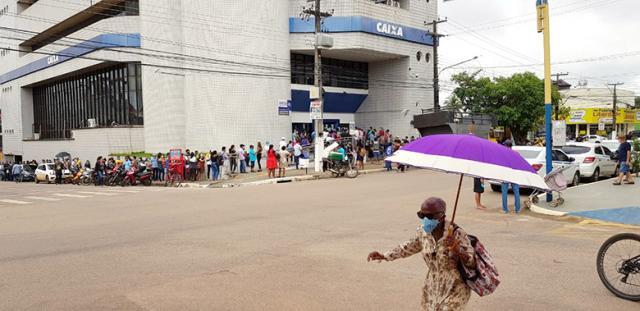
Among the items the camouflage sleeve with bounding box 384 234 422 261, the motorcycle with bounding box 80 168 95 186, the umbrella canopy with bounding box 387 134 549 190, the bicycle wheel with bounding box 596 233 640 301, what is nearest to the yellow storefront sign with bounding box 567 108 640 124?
the motorcycle with bounding box 80 168 95 186

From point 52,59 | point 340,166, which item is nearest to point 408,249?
point 340,166

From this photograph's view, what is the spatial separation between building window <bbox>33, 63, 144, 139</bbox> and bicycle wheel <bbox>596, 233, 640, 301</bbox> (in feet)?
102

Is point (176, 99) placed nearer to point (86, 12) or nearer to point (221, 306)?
point (86, 12)

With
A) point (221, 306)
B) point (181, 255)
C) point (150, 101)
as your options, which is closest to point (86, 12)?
point (150, 101)

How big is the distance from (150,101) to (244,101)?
5685 mm

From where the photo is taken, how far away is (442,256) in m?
3.74

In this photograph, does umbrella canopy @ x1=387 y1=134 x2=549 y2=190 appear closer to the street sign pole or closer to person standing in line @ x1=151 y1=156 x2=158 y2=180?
the street sign pole

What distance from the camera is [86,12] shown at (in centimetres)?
3850

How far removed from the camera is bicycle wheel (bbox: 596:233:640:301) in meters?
5.68

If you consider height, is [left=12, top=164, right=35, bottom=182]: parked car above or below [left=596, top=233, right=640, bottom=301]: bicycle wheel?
below

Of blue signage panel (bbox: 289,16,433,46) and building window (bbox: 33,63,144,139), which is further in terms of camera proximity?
blue signage panel (bbox: 289,16,433,46)

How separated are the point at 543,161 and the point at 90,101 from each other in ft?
120

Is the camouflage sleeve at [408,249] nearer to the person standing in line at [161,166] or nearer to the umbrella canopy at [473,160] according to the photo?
the umbrella canopy at [473,160]

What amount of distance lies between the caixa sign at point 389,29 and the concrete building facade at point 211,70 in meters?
0.12
